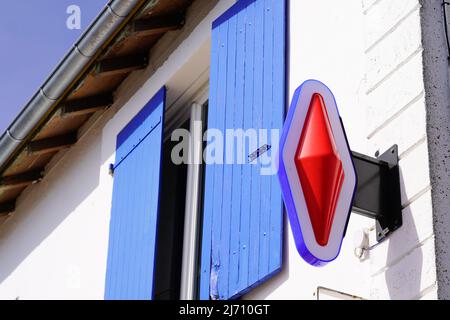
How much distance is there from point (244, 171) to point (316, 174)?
63.6 inches

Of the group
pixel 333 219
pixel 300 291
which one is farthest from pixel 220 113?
pixel 333 219

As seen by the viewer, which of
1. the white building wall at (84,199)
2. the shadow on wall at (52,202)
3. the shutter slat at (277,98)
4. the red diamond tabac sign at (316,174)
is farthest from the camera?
the shadow on wall at (52,202)

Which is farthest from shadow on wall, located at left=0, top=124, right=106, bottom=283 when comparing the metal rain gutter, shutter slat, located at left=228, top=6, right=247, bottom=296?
shutter slat, located at left=228, top=6, right=247, bottom=296

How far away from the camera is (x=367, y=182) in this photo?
4441 millimetres

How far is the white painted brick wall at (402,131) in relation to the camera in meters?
4.24

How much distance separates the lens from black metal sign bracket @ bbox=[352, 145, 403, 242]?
441 centimetres

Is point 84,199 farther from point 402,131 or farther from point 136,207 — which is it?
point 402,131

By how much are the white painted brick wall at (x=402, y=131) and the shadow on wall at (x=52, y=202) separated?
320 cm

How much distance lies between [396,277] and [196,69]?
3.01 m

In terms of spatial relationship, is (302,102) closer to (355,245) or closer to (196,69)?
(355,245)

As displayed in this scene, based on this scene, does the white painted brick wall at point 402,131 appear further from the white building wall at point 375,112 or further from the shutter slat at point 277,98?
the shutter slat at point 277,98

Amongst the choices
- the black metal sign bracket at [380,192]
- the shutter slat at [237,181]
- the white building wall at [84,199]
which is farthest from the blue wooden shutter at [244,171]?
the black metal sign bracket at [380,192]

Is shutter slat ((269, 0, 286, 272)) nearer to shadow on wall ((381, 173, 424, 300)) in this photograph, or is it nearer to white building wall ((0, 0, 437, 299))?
white building wall ((0, 0, 437, 299))

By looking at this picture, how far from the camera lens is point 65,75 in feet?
24.1
